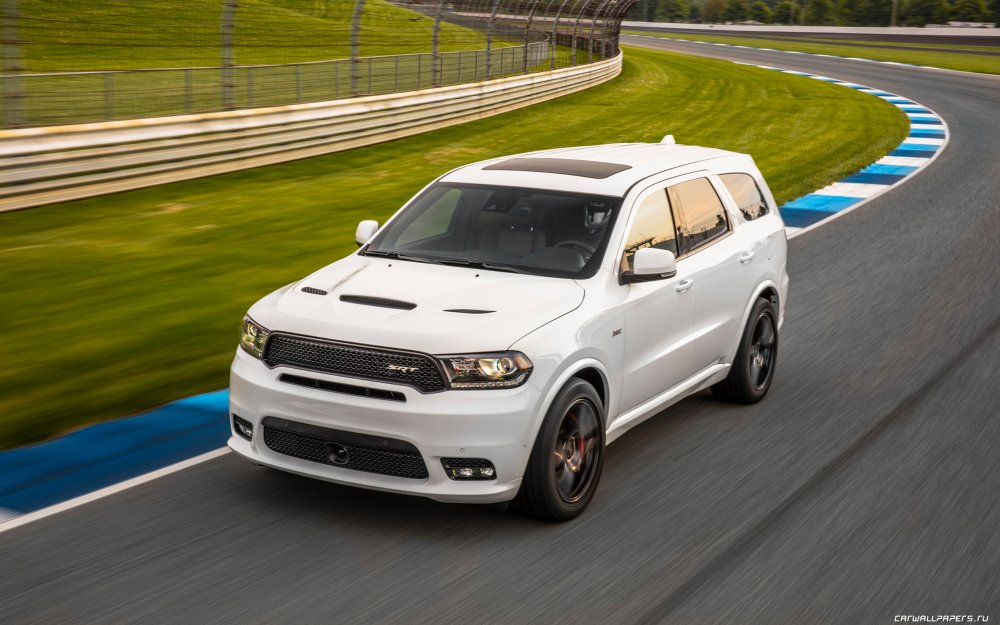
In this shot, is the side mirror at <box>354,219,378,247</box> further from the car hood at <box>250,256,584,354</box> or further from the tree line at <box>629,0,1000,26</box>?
the tree line at <box>629,0,1000,26</box>

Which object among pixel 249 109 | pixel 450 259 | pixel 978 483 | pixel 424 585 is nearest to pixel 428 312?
pixel 450 259

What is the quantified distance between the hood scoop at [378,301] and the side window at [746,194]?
3.01 metres

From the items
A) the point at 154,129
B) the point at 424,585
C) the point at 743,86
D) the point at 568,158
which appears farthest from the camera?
the point at 743,86

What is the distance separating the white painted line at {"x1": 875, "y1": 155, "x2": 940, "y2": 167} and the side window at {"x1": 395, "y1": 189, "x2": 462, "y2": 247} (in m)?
17.1

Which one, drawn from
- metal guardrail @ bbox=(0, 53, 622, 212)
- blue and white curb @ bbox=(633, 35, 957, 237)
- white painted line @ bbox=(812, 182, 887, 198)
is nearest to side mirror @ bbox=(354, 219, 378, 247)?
metal guardrail @ bbox=(0, 53, 622, 212)

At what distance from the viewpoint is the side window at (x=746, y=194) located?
8.12 meters

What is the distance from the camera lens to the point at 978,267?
12914mm

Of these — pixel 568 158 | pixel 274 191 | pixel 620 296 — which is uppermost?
pixel 568 158

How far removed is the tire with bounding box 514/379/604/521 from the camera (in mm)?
5648

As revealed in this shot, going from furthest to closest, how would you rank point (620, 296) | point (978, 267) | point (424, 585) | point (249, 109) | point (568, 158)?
point (249, 109)
point (978, 267)
point (568, 158)
point (620, 296)
point (424, 585)

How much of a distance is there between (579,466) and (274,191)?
11.9 metres

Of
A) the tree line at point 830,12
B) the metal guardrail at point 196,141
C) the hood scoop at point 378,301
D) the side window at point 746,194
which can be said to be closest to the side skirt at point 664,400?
the side window at point 746,194

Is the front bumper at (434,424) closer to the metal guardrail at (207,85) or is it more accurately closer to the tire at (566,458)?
the tire at (566,458)

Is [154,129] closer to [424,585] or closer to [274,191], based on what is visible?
[274,191]
